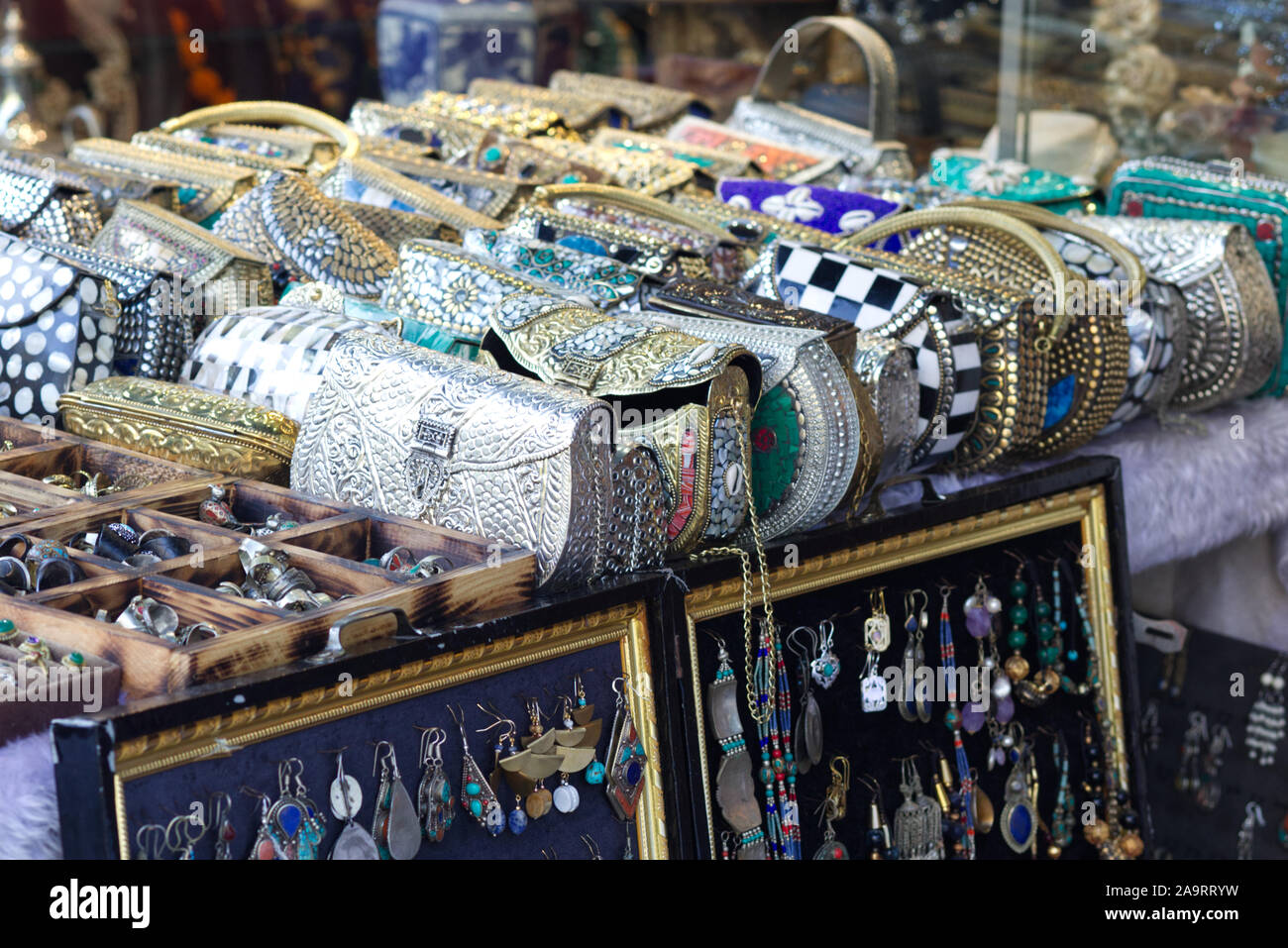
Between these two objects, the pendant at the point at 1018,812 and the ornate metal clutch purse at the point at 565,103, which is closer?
the pendant at the point at 1018,812

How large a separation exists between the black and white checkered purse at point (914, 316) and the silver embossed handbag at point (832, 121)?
3.23 feet

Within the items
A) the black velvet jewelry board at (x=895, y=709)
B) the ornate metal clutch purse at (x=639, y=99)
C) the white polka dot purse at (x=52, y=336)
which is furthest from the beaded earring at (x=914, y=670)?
the ornate metal clutch purse at (x=639, y=99)

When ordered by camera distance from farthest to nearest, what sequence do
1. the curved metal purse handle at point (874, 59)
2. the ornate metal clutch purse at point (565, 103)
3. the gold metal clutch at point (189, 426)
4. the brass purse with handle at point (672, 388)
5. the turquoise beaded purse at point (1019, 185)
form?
1. the ornate metal clutch purse at point (565, 103)
2. the curved metal purse handle at point (874, 59)
3. the turquoise beaded purse at point (1019, 185)
4. the gold metal clutch at point (189, 426)
5. the brass purse with handle at point (672, 388)

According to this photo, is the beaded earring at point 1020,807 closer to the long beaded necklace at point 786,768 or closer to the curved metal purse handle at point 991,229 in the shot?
the long beaded necklace at point 786,768

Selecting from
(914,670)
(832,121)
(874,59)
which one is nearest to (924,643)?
(914,670)

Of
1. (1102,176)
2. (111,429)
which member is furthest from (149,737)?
(1102,176)

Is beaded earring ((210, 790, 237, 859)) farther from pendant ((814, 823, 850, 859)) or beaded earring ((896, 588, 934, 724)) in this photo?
beaded earring ((896, 588, 934, 724))

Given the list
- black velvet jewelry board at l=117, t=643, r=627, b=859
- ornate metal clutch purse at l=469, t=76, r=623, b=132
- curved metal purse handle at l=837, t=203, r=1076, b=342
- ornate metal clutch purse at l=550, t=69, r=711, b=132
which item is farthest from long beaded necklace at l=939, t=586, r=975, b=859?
ornate metal clutch purse at l=550, t=69, r=711, b=132

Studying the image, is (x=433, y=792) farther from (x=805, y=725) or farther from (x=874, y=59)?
(x=874, y=59)

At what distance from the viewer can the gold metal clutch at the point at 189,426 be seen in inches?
58.0

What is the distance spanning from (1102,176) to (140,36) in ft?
11.3

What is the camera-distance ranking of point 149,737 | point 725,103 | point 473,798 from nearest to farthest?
point 149,737, point 473,798, point 725,103

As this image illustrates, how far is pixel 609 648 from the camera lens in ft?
4.28

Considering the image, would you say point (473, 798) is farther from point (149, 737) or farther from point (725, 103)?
point (725, 103)
